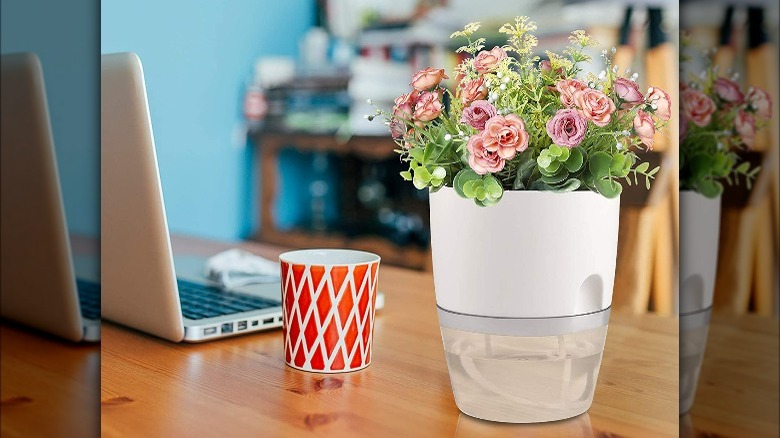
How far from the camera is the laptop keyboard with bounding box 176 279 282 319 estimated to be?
87cm

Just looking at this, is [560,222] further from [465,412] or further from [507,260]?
[465,412]

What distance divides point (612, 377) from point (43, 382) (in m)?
0.51

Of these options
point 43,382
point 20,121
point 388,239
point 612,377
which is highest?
point 20,121

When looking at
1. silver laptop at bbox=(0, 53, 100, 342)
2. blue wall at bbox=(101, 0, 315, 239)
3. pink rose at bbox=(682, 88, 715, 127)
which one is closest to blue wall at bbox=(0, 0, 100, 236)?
silver laptop at bbox=(0, 53, 100, 342)

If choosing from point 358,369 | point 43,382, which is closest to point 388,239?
point 358,369

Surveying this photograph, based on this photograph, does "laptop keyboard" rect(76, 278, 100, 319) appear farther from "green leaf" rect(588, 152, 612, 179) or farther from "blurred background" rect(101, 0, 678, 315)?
"blurred background" rect(101, 0, 678, 315)

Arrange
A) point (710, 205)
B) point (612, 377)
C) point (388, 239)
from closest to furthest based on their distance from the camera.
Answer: point (710, 205)
point (612, 377)
point (388, 239)

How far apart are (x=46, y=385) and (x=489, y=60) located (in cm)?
40

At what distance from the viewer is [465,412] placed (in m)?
0.63

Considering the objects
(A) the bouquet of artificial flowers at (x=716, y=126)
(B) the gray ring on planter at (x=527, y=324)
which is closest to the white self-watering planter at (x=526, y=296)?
(B) the gray ring on planter at (x=527, y=324)

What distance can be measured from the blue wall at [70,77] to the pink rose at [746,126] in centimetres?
27

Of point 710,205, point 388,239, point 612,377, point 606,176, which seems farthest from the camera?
point 388,239

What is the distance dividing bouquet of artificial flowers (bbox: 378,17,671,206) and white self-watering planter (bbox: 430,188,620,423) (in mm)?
18

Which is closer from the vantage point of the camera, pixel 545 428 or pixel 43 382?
pixel 43 382
